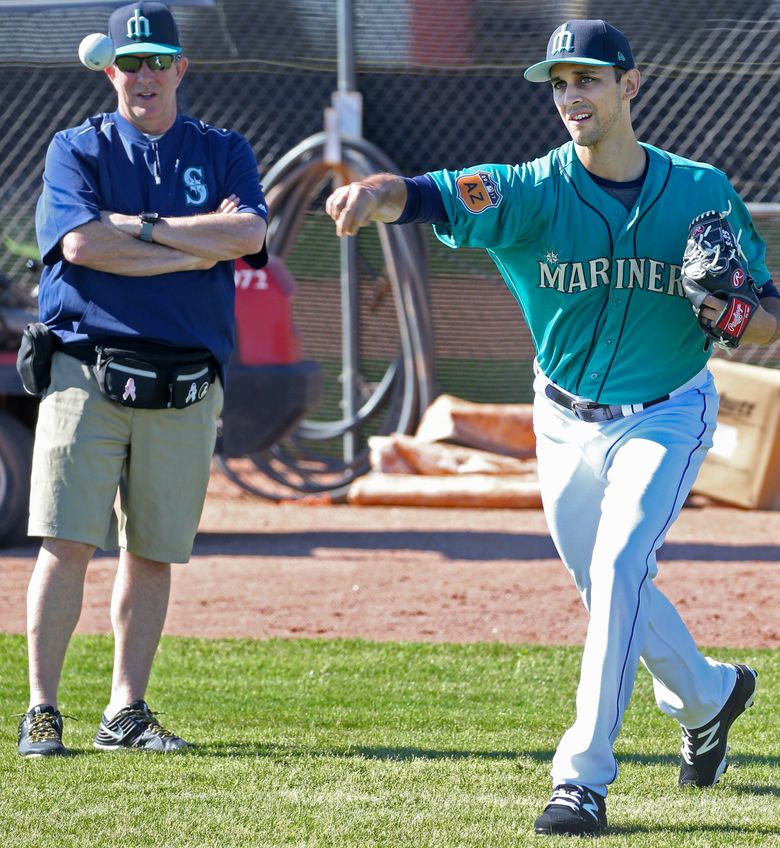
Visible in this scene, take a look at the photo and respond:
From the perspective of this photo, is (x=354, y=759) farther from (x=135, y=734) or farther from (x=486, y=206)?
(x=486, y=206)

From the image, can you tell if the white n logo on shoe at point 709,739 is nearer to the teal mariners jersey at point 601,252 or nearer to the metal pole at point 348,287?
the teal mariners jersey at point 601,252

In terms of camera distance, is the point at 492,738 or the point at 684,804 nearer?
the point at 684,804

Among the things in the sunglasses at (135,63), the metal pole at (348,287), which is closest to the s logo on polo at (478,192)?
the sunglasses at (135,63)

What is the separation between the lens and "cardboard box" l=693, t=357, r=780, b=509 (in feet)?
30.2

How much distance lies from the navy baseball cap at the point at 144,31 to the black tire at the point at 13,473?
3766 mm

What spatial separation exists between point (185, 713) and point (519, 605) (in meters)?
2.21

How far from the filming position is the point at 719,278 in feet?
11.0

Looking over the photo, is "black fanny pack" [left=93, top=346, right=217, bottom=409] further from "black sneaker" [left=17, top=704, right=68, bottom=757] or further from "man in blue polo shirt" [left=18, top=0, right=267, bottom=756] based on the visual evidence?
"black sneaker" [left=17, top=704, right=68, bottom=757]

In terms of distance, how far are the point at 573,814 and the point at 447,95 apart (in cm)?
896

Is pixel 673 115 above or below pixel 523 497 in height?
above

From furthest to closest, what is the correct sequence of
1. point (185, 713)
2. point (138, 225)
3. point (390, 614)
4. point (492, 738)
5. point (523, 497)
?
point (523, 497) < point (390, 614) < point (185, 713) < point (492, 738) < point (138, 225)

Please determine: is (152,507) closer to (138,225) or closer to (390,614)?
(138,225)

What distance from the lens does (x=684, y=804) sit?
3605 millimetres

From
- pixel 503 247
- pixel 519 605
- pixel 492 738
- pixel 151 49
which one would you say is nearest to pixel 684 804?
pixel 492 738
